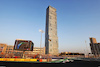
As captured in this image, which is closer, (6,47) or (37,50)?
(6,47)

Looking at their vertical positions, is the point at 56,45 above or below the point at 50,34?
below

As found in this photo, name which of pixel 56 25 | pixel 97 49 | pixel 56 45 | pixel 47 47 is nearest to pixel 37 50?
pixel 47 47

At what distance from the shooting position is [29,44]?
44406mm

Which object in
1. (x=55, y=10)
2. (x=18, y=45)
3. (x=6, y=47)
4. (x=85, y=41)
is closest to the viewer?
(x=18, y=45)

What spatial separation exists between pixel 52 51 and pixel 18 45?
7647cm

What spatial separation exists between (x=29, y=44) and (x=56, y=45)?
272ft

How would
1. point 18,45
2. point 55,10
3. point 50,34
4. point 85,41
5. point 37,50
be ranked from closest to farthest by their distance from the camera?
point 18,45, point 85,41, point 50,34, point 37,50, point 55,10

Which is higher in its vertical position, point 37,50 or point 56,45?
point 56,45

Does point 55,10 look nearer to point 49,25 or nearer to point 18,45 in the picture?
point 49,25

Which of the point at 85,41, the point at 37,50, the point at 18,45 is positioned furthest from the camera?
the point at 37,50

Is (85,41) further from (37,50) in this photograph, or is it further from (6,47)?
(6,47)

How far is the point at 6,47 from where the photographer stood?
109250mm

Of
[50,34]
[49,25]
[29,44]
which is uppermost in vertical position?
[49,25]

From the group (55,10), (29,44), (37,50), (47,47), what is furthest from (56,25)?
(29,44)
